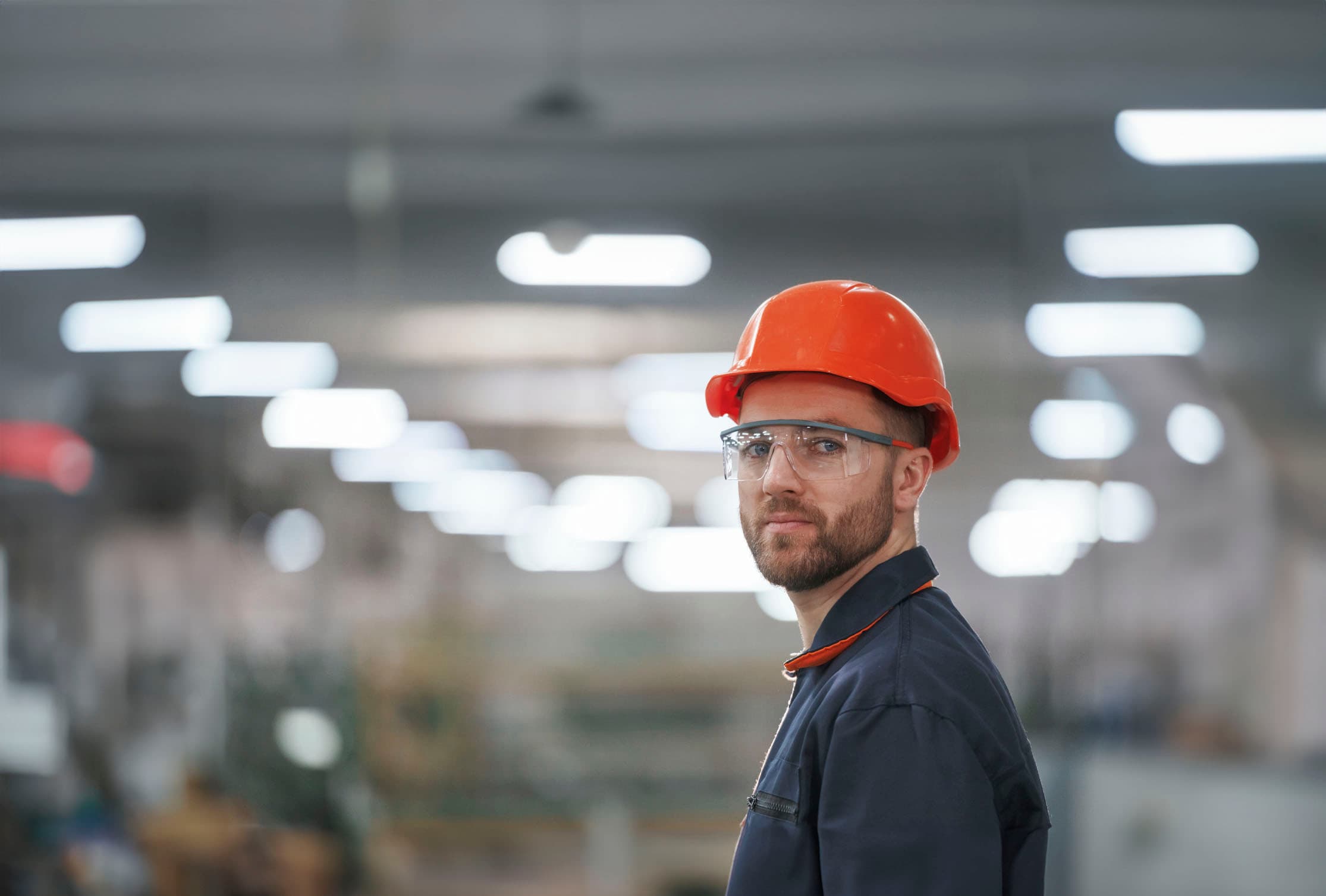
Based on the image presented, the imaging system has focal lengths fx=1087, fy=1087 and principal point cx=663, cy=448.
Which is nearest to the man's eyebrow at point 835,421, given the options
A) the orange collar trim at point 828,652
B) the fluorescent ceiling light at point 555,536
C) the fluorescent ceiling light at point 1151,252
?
the orange collar trim at point 828,652

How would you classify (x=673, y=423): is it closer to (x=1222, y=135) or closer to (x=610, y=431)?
(x=610, y=431)

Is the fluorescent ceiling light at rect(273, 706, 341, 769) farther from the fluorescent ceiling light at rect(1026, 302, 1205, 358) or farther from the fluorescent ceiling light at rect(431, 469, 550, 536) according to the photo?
the fluorescent ceiling light at rect(1026, 302, 1205, 358)

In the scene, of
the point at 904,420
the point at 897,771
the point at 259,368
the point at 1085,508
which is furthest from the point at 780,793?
the point at 259,368

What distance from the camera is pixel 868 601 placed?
1.52 meters

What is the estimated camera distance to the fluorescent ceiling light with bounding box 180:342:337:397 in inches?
180

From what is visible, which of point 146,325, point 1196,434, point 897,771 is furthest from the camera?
point 146,325

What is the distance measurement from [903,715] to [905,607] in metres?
0.22

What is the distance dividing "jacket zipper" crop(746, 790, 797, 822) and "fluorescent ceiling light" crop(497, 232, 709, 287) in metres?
3.28

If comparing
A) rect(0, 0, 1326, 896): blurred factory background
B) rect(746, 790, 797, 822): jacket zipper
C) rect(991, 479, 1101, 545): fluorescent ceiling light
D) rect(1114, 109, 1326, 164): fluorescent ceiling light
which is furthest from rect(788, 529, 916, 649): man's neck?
rect(1114, 109, 1326, 164): fluorescent ceiling light

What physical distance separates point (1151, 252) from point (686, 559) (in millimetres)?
2267

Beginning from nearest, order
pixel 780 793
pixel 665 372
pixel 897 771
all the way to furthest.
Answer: pixel 897 771
pixel 780 793
pixel 665 372

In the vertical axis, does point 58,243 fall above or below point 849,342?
above

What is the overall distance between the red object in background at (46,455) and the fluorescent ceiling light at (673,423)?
7.89 feet

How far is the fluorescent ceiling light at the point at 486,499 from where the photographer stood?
4.52m
